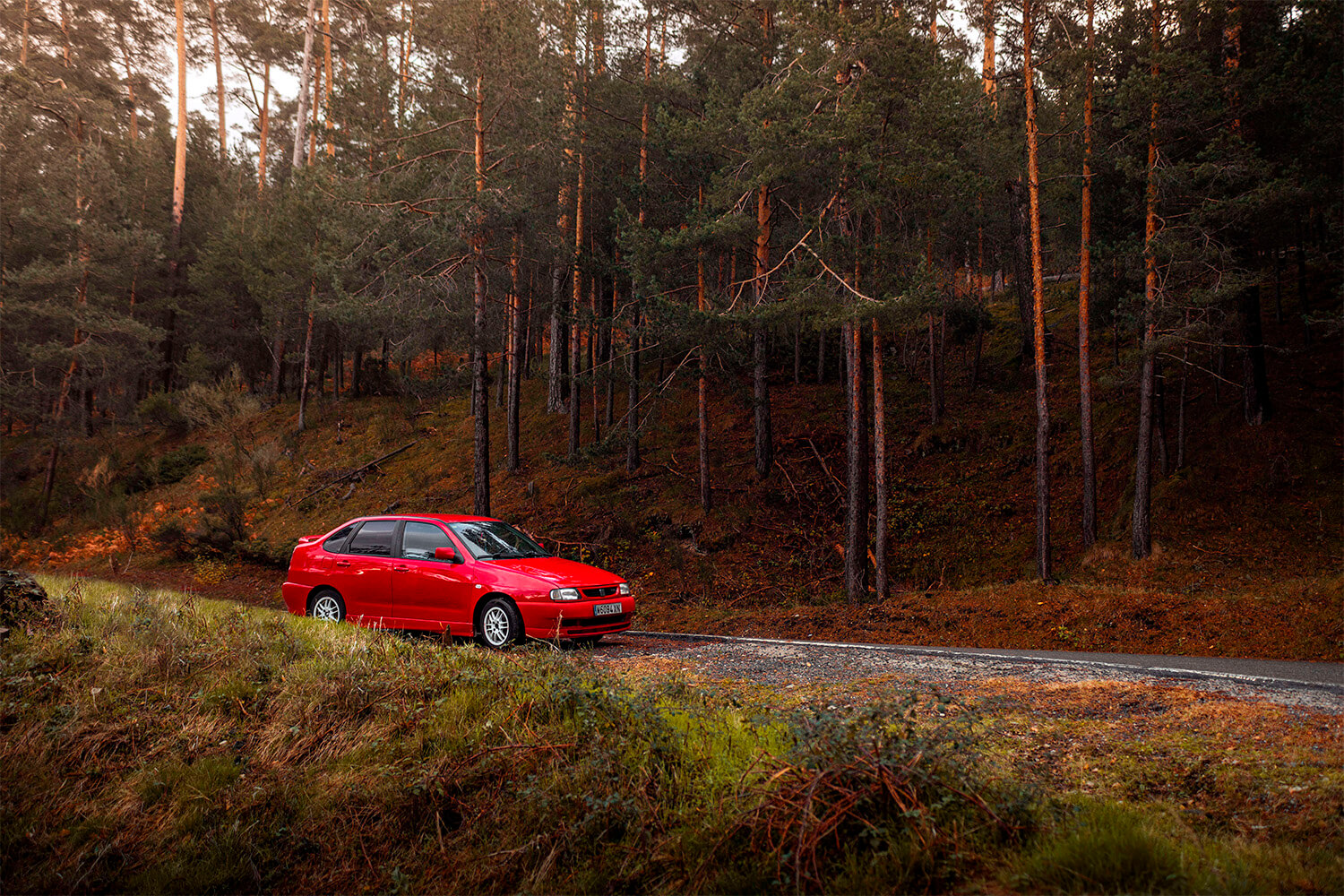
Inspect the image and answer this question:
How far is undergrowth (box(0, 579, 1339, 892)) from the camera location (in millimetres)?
3637

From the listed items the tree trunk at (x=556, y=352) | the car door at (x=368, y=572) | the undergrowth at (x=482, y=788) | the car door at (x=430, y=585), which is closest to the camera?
the undergrowth at (x=482, y=788)

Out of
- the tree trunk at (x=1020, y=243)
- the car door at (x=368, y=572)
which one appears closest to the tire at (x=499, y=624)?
the car door at (x=368, y=572)

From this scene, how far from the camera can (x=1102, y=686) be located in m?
6.99

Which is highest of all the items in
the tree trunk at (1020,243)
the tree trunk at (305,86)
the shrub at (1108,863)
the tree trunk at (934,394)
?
the tree trunk at (305,86)

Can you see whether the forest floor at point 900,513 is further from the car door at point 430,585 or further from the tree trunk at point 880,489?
the car door at point 430,585

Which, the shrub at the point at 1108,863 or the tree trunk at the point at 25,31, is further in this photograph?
the tree trunk at the point at 25,31

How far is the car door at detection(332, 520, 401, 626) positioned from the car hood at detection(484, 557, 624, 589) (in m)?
1.59

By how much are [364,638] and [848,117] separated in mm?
10964

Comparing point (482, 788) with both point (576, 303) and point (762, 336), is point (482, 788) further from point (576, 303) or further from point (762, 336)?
point (762, 336)

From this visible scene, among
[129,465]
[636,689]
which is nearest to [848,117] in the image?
[636,689]

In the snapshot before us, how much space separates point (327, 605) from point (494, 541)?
2.55 metres

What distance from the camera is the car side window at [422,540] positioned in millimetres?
10062

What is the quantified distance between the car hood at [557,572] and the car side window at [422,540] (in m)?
0.81

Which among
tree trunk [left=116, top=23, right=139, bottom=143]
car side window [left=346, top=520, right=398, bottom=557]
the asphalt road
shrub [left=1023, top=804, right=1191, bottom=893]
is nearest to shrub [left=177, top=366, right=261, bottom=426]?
tree trunk [left=116, top=23, right=139, bottom=143]
